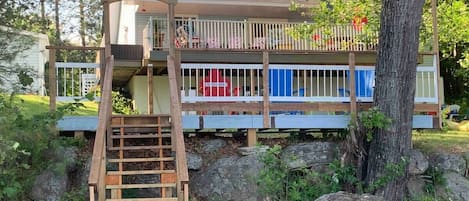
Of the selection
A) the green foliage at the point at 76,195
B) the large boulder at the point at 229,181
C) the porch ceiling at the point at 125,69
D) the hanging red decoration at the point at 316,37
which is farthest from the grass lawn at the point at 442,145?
the porch ceiling at the point at 125,69

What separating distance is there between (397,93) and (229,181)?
2928 millimetres

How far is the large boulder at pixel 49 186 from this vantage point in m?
7.77

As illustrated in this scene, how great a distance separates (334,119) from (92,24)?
2706cm

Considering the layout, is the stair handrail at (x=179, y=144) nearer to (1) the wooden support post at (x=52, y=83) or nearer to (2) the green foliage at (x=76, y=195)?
(2) the green foliage at (x=76, y=195)

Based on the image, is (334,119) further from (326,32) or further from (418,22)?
(326,32)

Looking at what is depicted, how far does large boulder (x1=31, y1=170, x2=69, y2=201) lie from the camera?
777 centimetres

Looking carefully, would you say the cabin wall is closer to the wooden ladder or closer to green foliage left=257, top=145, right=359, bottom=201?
the wooden ladder

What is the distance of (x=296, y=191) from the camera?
8266 millimetres

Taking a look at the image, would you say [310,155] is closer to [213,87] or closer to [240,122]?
[240,122]

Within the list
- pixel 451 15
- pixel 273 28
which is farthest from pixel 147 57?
pixel 451 15

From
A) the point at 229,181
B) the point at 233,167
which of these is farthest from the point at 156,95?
the point at 229,181

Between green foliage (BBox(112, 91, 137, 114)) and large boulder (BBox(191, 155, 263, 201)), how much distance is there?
909cm

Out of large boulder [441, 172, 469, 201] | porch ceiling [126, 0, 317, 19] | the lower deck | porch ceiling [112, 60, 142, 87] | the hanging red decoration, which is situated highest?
porch ceiling [126, 0, 317, 19]

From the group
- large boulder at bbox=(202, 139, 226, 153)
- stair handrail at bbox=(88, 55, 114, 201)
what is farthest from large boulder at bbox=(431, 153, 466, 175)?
stair handrail at bbox=(88, 55, 114, 201)
